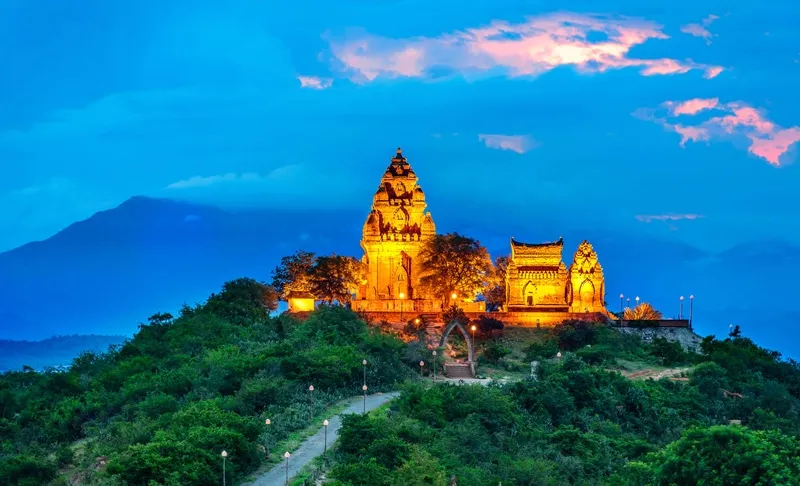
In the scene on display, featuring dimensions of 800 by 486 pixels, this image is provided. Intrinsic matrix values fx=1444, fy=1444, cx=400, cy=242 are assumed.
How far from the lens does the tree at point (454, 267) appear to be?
259 feet

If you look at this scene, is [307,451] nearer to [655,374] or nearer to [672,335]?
[655,374]

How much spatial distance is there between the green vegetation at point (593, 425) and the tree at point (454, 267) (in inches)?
204

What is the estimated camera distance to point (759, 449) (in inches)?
1667

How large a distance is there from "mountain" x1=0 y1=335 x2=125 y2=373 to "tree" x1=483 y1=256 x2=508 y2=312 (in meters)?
73.3

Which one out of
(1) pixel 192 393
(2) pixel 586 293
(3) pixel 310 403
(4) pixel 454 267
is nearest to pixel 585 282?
(2) pixel 586 293

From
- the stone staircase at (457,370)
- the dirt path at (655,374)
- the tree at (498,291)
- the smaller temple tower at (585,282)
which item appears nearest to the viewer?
the stone staircase at (457,370)

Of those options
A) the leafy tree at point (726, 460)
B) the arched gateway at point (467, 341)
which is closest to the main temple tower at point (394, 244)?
the arched gateway at point (467, 341)

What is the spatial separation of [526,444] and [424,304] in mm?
25239

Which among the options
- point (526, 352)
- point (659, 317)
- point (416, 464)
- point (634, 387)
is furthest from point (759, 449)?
point (659, 317)

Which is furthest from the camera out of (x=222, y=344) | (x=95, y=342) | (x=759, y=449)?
(x=95, y=342)

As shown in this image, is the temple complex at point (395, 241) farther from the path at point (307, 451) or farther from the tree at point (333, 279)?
the path at point (307, 451)

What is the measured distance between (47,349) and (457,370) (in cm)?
9709

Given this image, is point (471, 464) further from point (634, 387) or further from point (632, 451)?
point (634, 387)

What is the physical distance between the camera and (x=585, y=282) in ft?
264
